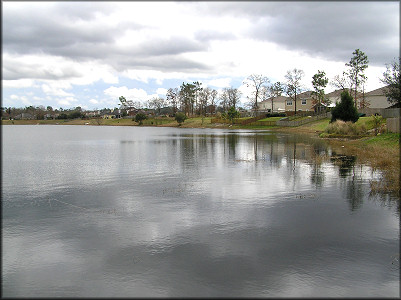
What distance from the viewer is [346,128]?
5078cm

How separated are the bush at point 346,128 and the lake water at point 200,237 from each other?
29036 millimetres

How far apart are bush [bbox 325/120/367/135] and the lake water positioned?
29036mm

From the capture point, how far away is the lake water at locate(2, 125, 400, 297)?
863 cm

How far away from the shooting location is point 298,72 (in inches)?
4237

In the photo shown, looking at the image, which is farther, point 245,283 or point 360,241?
point 360,241

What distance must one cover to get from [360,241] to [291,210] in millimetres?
3747

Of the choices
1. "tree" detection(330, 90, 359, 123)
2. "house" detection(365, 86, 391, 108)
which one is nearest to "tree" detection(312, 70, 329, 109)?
"house" detection(365, 86, 391, 108)

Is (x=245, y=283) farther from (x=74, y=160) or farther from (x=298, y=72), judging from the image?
(x=298, y=72)

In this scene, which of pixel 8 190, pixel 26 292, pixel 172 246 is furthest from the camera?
pixel 8 190

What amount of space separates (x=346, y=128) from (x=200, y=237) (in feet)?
148

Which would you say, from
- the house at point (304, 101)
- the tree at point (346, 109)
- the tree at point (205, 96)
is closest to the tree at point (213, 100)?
the tree at point (205, 96)

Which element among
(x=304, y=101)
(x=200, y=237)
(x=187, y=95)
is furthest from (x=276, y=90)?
(x=200, y=237)

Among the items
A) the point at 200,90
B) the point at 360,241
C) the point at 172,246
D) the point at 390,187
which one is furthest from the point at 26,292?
the point at 200,90

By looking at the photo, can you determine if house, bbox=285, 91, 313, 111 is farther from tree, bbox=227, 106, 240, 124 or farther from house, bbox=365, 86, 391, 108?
house, bbox=365, 86, 391, 108
